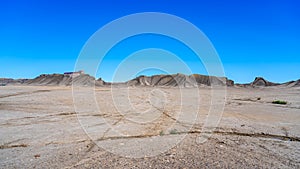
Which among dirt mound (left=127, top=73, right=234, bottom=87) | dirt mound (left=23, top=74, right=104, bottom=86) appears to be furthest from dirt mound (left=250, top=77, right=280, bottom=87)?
dirt mound (left=23, top=74, right=104, bottom=86)

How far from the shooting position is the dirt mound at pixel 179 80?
9786 centimetres

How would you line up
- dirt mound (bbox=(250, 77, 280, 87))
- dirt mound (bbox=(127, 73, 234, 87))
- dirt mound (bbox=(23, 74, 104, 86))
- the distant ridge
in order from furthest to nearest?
dirt mound (bbox=(23, 74, 104, 86)) → dirt mound (bbox=(127, 73, 234, 87)) → dirt mound (bbox=(250, 77, 280, 87)) → the distant ridge

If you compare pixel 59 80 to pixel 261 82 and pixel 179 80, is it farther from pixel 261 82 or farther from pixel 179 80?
pixel 261 82

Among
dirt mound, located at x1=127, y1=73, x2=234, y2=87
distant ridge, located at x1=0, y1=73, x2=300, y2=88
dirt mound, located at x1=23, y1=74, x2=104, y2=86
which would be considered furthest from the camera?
dirt mound, located at x1=23, y1=74, x2=104, y2=86

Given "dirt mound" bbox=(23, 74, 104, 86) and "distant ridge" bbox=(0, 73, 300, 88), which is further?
"dirt mound" bbox=(23, 74, 104, 86)

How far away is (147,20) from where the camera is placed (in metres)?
11.1

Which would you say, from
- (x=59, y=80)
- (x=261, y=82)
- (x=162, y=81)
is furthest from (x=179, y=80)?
(x=59, y=80)

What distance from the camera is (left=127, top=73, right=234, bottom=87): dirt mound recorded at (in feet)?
321

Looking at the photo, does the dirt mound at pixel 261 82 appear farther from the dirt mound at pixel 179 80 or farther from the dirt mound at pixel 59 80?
the dirt mound at pixel 59 80

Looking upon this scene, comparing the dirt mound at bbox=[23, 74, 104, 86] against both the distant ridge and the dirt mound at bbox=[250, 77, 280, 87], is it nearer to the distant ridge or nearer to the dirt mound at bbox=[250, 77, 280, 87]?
the distant ridge

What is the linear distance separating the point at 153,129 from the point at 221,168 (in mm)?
4153

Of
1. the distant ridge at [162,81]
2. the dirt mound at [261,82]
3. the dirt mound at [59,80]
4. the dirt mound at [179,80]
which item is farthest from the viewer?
the dirt mound at [59,80]

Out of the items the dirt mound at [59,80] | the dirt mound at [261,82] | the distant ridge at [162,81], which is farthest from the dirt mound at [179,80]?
the dirt mound at [59,80]

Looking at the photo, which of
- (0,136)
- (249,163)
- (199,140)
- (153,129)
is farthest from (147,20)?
(249,163)
